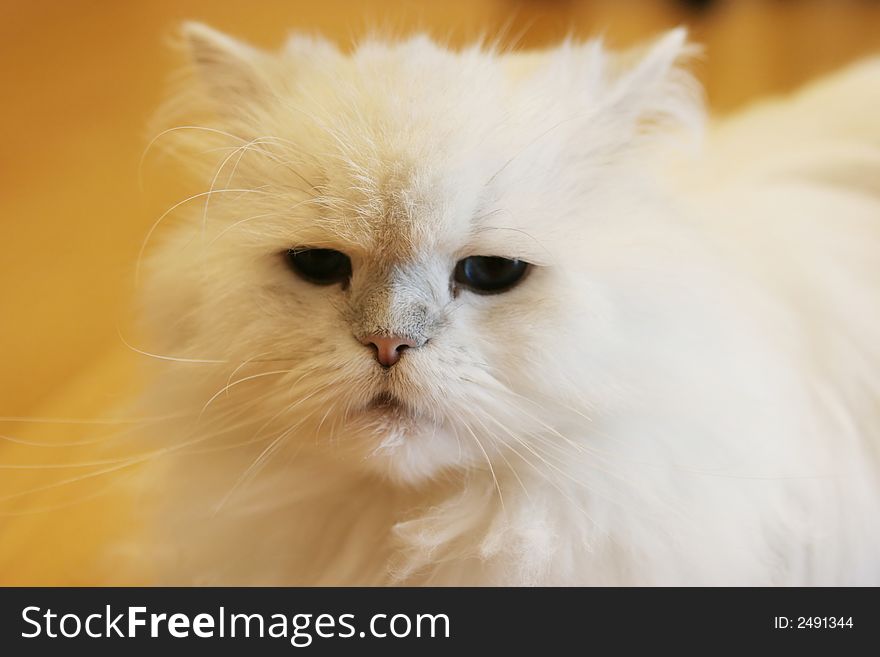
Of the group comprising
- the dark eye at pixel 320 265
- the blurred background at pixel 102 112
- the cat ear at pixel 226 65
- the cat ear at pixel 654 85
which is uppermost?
the blurred background at pixel 102 112

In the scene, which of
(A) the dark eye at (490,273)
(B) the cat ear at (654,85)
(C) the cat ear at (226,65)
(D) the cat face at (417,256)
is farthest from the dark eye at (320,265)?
(B) the cat ear at (654,85)

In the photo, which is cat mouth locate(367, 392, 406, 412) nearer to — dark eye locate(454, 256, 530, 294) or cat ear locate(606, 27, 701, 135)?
dark eye locate(454, 256, 530, 294)

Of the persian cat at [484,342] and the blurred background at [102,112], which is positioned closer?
the persian cat at [484,342]

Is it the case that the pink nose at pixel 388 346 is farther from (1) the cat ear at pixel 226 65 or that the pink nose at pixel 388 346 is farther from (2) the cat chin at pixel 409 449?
(1) the cat ear at pixel 226 65

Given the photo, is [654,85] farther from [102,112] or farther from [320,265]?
[102,112]

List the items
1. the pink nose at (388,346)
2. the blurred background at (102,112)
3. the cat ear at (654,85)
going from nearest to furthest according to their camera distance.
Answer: the pink nose at (388,346) < the cat ear at (654,85) < the blurred background at (102,112)

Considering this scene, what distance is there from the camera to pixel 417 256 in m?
0.83

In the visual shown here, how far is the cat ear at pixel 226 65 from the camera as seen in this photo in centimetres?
99

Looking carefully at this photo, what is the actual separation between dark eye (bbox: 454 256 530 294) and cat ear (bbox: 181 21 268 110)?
331mm

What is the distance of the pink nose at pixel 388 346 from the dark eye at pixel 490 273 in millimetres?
97

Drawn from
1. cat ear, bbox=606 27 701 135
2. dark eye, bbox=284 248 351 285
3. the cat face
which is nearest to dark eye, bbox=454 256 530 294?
the cat face

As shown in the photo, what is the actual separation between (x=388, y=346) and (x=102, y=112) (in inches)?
81.6

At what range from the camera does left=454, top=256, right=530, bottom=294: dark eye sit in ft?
2.83

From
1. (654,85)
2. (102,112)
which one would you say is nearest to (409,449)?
(654,85)
